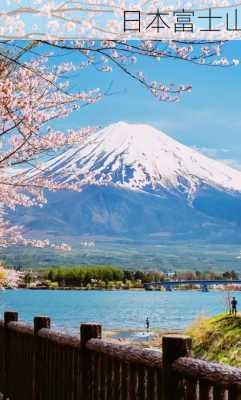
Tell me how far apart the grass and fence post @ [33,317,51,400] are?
3958 millimetres

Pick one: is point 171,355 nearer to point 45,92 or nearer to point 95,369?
point 95,369

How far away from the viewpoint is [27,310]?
8594 centimetres

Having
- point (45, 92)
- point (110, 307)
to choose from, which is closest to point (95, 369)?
point (45, 92)

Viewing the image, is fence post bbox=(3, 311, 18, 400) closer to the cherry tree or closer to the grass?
the cherry tree

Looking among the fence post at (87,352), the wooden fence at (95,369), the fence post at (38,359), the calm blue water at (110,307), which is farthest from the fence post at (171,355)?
the calm blue water at (110,307)

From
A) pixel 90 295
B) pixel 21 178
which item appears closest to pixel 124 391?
pixel 21 178

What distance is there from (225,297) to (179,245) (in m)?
154

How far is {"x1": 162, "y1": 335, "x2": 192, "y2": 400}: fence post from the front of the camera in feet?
10.6

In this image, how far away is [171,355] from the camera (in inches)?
128

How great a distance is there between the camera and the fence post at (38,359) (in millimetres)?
5285

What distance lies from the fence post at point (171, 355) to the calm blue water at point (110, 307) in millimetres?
69804

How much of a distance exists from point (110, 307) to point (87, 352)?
313 ft

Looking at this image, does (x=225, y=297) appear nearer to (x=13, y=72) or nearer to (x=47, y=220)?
(x=13, y=72)

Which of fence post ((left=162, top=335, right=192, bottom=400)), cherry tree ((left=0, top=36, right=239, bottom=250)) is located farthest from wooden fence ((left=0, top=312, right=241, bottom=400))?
cherry tree ((left=0, top=36, right=239, bottom=250))
